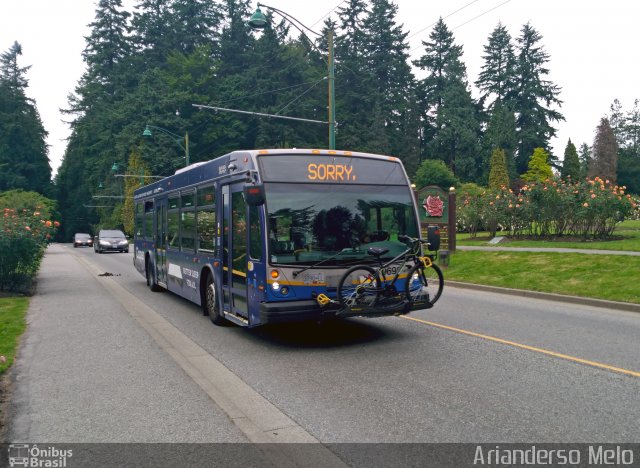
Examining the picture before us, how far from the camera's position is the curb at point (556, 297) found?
10.9 meters

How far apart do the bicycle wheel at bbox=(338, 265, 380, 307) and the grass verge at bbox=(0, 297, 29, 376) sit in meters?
4.30

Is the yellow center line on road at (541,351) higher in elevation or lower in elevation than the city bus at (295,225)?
lower

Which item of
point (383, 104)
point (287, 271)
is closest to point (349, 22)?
point (383, 104)

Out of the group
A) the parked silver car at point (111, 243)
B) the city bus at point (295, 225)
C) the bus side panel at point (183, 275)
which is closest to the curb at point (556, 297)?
the city bus at point (295, 225)

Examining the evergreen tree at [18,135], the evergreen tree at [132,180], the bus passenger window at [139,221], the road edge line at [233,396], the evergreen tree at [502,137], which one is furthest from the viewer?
the evergreen tree at [18,135]

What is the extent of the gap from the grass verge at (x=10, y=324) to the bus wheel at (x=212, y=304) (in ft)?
9.86

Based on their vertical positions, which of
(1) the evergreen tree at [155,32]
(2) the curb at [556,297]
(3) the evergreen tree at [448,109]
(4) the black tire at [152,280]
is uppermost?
(1) the evergreen tree at [155,32]

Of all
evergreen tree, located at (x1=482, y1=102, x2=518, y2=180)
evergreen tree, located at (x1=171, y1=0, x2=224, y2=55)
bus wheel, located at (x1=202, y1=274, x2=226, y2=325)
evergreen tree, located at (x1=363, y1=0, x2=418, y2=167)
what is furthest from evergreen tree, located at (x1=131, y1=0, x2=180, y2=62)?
bus wheel, located at (x1=202, y1=274, x2=226, y2=325)

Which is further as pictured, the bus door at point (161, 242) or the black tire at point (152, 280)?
the black tire at point (152, 280)

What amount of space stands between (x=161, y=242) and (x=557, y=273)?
33.7 feet

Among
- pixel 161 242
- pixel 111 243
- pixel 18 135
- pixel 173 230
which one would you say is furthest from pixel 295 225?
pixel 18 135

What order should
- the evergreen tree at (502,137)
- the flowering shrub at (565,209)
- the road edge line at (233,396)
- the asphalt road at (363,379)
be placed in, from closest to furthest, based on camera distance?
the road edge line at (233,396)
the asphalt road at (363,379)
the flowering shrub at (565,209)
the evergreen tree at (502,137)

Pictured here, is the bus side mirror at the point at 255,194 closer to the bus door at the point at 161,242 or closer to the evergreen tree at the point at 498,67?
the bus door at the point at 161,242

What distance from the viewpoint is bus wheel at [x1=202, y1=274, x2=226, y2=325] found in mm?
9252
